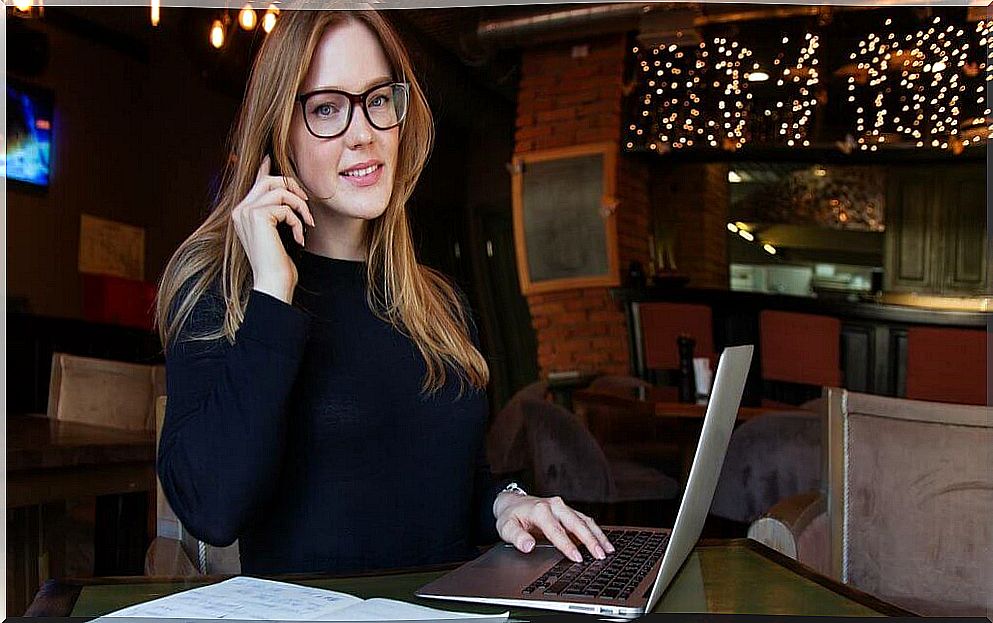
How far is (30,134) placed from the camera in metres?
7.67

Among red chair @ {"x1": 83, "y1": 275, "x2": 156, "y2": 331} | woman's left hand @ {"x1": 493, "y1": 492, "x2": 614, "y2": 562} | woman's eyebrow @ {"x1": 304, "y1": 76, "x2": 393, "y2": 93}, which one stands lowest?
woman's left hand @ {"x1": 493, "y1": 492, "x2": 614, "y2": 562}

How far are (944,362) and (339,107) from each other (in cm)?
604

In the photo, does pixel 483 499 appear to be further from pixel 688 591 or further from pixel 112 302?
pixel 112 302

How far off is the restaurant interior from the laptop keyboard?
7.02ft

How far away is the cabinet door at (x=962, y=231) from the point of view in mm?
8984

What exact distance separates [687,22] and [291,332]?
593 cm

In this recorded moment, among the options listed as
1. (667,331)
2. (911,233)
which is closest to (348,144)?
(667,331)

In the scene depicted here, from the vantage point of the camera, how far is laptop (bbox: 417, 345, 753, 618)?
3.33 ft

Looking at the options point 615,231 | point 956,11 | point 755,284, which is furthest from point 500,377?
point 956,11

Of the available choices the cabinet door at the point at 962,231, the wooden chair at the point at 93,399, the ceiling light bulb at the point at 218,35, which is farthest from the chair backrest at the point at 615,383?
the cabinet door at the point at 962,231

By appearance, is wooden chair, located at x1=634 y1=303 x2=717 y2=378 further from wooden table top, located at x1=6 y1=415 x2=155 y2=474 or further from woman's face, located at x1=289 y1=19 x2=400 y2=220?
woman's face, located at x1=289 y1=19 x2=400 y2=220

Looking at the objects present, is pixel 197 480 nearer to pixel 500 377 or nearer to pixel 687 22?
pixel 687 22

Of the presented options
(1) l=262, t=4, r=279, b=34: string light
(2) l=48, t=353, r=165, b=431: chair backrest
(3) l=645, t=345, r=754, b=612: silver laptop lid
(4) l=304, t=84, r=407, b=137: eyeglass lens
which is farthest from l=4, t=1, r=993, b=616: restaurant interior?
Answer: (3) l=645, t=345, r=754, b=612: silver laptop lid

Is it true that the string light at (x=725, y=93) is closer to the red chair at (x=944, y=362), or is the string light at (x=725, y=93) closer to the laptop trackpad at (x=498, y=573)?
the red chair at (x=944, y=362)
